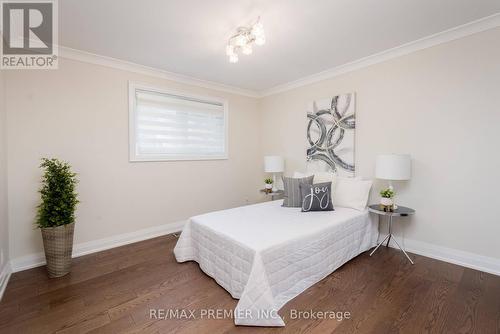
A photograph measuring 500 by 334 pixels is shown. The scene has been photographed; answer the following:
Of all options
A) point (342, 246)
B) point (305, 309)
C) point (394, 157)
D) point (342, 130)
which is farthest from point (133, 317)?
point (342, 130)

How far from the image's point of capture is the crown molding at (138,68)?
8.93ft

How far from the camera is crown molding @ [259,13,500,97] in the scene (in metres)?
2.23

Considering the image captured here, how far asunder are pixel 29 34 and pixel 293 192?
11.5ft

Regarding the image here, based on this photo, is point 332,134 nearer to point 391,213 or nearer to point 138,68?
point 391,213

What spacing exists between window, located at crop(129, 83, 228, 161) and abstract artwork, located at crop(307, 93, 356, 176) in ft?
5.25

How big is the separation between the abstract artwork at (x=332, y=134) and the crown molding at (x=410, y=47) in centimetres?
39

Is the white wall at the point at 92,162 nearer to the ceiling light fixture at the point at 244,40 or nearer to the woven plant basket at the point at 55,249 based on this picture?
the woven plant basket at the point at 55,249

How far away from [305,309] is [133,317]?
1350 millimetres

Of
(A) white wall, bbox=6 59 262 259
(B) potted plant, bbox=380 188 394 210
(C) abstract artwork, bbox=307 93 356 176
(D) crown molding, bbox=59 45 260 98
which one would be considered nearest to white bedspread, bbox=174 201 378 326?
(B) potted plant, bbox=380 188 394 210

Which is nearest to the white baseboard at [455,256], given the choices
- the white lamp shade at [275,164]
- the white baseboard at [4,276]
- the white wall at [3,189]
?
the white lamp shade at [275,164]

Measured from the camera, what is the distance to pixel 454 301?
6.16 feet

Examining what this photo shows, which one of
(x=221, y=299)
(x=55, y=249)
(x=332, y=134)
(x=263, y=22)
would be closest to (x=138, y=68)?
(x=263, y=22)

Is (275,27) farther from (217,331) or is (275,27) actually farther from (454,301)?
(454,301)

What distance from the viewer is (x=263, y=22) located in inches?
87.4
